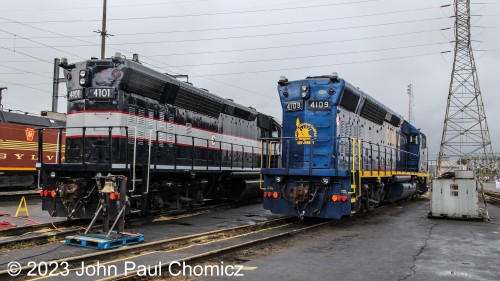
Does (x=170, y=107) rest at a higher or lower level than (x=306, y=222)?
higher

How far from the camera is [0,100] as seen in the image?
903 inches

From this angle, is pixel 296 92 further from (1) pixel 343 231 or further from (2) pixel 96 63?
(2) pixel 96 63

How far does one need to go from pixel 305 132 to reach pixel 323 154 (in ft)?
2.71

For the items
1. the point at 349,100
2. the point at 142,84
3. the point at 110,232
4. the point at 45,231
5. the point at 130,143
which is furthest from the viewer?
the point at 349,100

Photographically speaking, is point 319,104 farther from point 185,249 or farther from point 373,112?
point 185,249

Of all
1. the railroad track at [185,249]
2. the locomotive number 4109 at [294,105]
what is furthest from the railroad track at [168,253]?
the locomotive number 4109 at [294,105]

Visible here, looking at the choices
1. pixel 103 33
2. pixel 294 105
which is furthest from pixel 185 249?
pixel 103 33

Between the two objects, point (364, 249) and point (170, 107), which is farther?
point (170, 107)

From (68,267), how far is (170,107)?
22.9 ft

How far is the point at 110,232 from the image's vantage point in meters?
8.14

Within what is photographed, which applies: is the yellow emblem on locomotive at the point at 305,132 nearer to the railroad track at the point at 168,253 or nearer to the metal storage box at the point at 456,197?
the railroad track at the point at 168,253

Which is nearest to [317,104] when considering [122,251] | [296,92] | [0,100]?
[296,92]

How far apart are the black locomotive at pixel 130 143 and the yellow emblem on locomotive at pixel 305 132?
3243 mm

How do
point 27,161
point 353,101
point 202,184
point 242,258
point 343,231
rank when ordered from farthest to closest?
point 27,161 → point 202,184 → point 353,101 → point 343,231 → point 242,258
